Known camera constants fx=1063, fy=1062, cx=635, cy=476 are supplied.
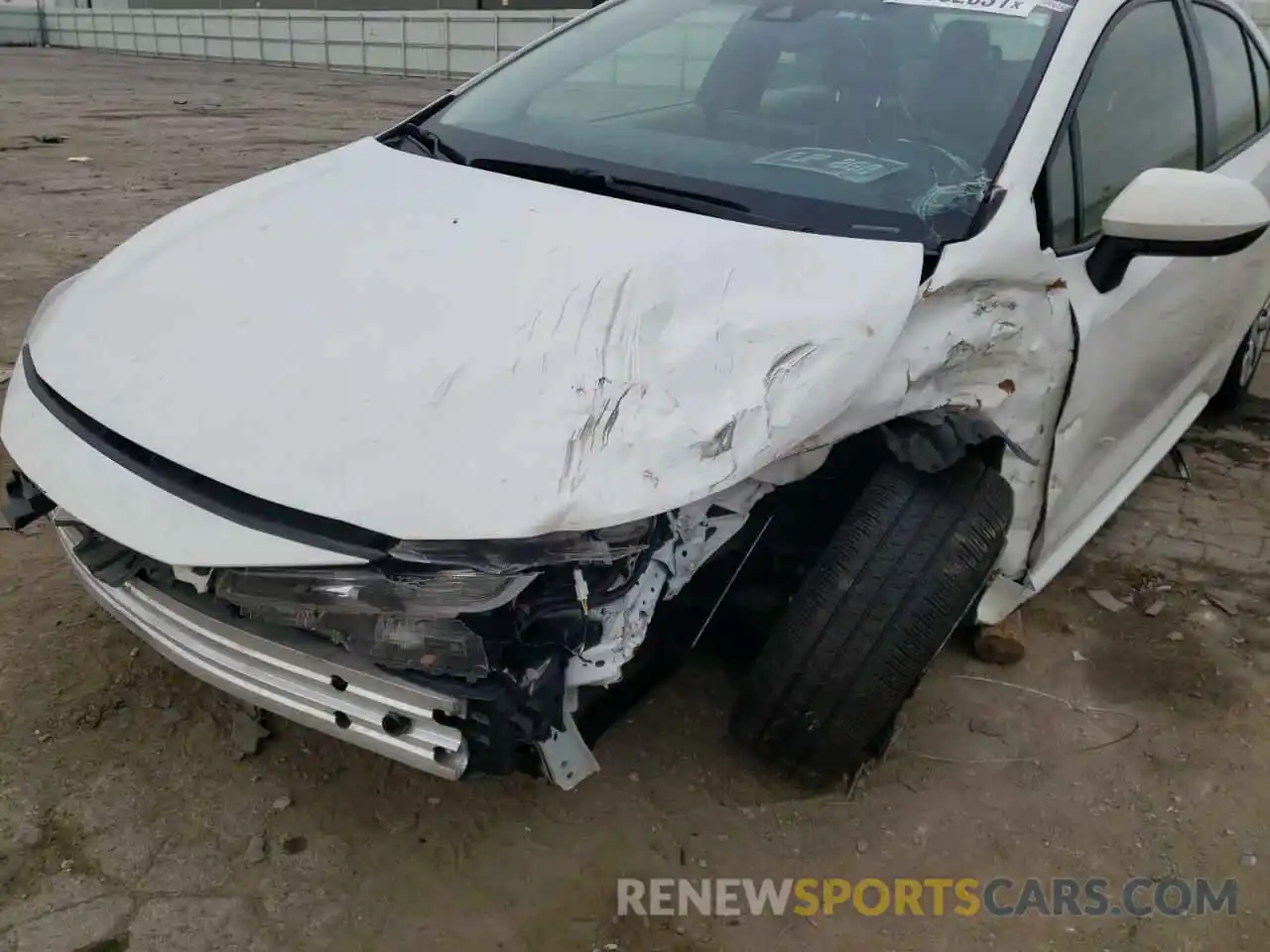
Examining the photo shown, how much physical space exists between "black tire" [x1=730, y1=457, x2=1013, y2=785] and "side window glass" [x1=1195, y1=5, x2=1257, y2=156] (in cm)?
185

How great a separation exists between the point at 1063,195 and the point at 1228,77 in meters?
1.50

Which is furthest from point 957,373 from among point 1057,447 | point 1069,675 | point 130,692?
point 130,692

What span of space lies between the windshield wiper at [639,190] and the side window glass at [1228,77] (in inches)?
72.3

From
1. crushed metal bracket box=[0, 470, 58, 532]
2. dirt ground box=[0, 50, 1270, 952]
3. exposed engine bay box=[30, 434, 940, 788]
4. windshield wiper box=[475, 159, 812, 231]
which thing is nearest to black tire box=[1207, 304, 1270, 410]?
dirt ground box=[0, 50, 1270, 952]

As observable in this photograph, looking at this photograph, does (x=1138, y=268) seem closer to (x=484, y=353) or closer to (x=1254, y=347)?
(x=484, y=353)

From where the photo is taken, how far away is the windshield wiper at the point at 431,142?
255 centimetres

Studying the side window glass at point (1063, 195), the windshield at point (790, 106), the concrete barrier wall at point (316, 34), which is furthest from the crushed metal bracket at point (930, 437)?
the concrete barrier wall at point (316, 34)

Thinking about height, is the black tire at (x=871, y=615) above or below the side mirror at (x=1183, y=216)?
below

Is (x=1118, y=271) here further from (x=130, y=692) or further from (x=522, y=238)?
(x=130, y=692)

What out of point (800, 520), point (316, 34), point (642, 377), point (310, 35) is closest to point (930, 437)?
point (800, 520)

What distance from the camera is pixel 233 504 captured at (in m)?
1.63

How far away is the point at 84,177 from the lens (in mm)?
8773

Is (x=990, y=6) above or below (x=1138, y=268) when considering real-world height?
above

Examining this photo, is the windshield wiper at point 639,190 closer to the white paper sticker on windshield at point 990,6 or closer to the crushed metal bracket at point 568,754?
the white paper sticker on windshield at point 990,6
